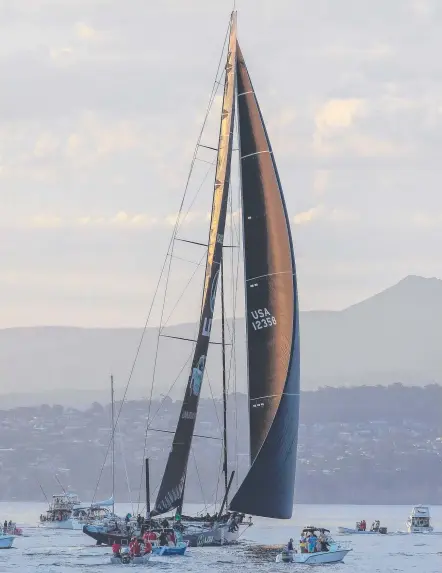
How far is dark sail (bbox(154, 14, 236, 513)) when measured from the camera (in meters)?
104

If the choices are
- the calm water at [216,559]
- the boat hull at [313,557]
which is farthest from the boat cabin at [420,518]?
the boat hull at [313,557]

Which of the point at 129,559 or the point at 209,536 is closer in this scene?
the point at 129,559

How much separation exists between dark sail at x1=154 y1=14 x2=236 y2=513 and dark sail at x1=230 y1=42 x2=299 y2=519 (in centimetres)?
493

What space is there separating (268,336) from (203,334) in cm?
896

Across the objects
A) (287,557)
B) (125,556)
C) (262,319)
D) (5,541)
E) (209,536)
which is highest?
(262,319)

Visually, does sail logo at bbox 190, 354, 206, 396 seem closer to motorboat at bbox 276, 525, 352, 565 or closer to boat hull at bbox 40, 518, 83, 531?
motorboat at bbox 276, 525, 352, 565

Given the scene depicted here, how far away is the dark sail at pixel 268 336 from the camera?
97.1m

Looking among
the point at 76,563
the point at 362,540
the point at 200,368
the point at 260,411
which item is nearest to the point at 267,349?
the point at 260,411

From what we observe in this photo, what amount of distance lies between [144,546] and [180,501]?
4.03 m

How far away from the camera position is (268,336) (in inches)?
3856

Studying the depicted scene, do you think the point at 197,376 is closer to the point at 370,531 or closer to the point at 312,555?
the point at 312,555

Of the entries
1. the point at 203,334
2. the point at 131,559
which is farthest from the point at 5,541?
the point at 203,334

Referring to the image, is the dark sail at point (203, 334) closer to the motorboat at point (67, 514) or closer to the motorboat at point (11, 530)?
the motorboat at point (11, 530)

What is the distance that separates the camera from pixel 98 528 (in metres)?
116
